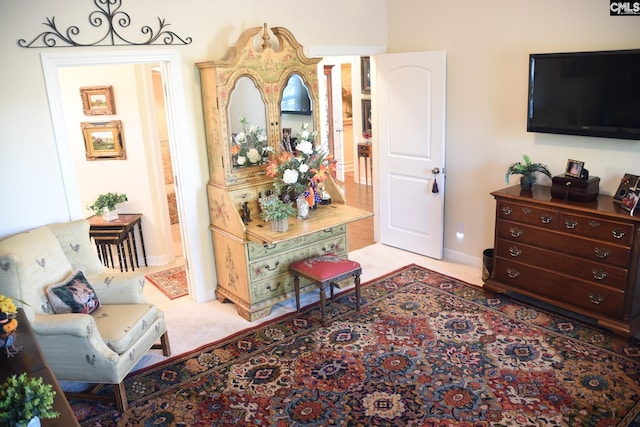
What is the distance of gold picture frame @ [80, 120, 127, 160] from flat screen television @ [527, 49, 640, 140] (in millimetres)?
3876

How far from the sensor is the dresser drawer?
4.13 m

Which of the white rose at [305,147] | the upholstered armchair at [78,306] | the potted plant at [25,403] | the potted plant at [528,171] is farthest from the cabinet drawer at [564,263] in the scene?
the potted plant at [25,403]

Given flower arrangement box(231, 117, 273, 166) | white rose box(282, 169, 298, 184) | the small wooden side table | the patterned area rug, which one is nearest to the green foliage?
white rose box(282, 169, 298, 184)

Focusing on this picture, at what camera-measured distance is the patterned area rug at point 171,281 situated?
4780mm

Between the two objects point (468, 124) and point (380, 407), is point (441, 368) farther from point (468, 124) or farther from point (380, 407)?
point (468, 124)

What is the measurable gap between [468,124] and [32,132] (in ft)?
11.8

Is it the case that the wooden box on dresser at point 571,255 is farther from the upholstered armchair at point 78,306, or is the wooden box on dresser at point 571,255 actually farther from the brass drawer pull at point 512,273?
the upholstered armchair at point 78,306

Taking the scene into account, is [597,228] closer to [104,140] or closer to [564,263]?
[564,263]

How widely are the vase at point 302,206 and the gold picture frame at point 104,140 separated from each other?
215cm

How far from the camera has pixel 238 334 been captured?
156 inches

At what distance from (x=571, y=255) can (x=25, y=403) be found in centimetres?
354

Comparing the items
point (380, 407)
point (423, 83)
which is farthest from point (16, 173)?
point (423, 83)

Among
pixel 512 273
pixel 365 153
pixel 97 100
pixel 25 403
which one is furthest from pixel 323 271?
pixel 365 153

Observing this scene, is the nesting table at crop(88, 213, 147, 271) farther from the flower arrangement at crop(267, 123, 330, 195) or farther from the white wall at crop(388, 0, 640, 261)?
the white wall at crop(388, 0, 640, 261)
